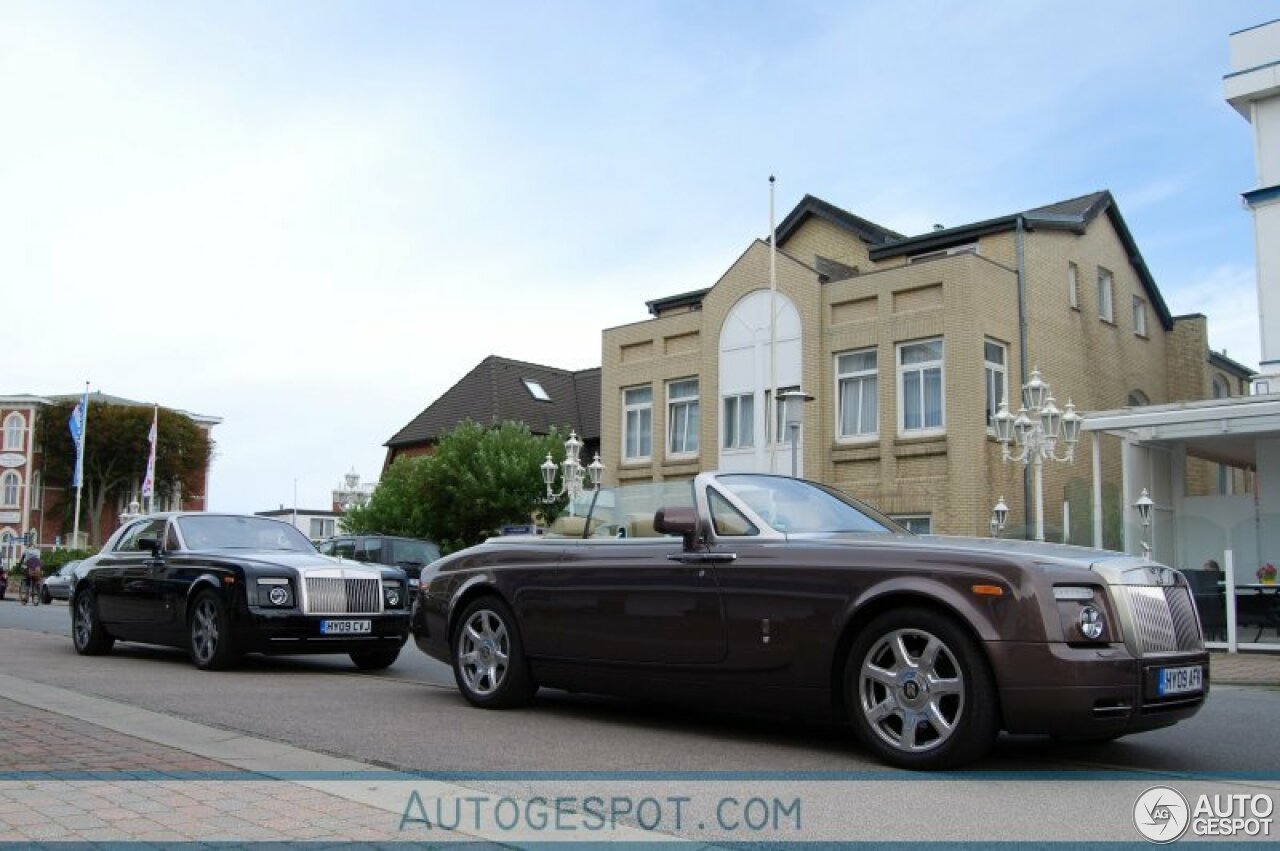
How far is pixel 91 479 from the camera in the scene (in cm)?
8244

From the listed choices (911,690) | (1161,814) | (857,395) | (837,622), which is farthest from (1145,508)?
(1161,814)

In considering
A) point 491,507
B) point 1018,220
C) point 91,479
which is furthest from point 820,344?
point 91,479

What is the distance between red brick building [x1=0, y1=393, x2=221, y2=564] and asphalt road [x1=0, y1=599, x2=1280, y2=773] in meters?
81.6

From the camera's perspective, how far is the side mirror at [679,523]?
701cm

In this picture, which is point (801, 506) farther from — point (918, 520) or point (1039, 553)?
point (918, 520)

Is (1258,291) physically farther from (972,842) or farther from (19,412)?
(19,412)

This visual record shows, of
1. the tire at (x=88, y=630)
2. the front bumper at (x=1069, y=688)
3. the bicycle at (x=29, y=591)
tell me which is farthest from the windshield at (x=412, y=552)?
the bicycle at (x=29, y=591)

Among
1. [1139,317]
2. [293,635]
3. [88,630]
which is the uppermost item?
[1139,317]

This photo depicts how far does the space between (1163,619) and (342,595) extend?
7357mm

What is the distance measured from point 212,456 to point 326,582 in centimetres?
8297

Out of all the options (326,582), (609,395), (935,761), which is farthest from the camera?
(609,395)

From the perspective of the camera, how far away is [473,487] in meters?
37.5

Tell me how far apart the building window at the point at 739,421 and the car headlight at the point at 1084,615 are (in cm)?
2497

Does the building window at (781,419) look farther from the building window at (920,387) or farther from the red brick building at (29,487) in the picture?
the red brick building at (29,487)
